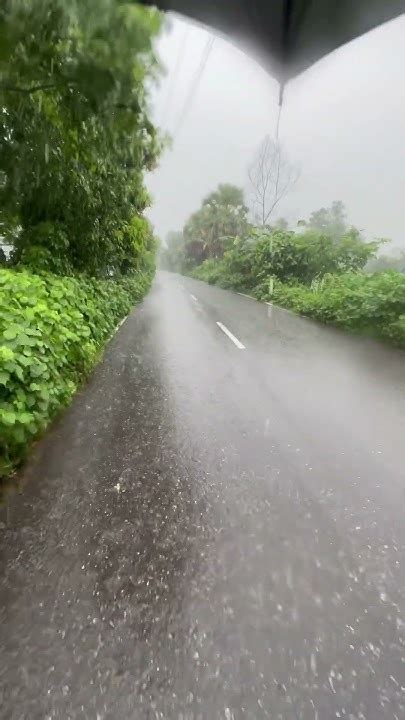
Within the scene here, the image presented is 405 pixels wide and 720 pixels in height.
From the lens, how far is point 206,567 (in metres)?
2.17

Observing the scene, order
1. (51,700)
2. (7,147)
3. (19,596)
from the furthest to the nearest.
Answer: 1. (7,147)
2. (19,596)
3. (51,700)

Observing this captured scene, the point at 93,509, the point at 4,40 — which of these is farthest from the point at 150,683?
the point at 4,40

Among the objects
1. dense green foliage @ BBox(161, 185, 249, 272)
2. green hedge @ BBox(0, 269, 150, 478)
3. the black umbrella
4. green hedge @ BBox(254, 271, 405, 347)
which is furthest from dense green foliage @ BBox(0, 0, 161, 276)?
dense green foliage @ BBox(161, 185, 249, 272)

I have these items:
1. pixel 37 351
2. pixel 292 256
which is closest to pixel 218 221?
pixel 292 256

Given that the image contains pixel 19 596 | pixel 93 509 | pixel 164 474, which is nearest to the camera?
pixel 19 596

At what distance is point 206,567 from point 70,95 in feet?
10.5

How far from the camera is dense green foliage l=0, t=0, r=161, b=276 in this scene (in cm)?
171

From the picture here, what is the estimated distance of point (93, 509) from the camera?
2615 mm

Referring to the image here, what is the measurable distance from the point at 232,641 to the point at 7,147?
16.4ft

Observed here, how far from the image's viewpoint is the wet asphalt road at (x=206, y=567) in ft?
5.10

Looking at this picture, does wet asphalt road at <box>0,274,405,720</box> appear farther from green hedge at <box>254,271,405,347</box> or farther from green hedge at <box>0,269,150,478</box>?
green hedge at <box>254,271,405,347</box>

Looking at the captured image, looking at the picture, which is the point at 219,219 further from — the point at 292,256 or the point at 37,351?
the point at 37,351

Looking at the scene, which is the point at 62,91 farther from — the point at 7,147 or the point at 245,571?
the point at 245,571

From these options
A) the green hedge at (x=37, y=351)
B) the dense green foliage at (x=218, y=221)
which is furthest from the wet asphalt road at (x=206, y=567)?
the dense green foliage at (x=218, y=221)
